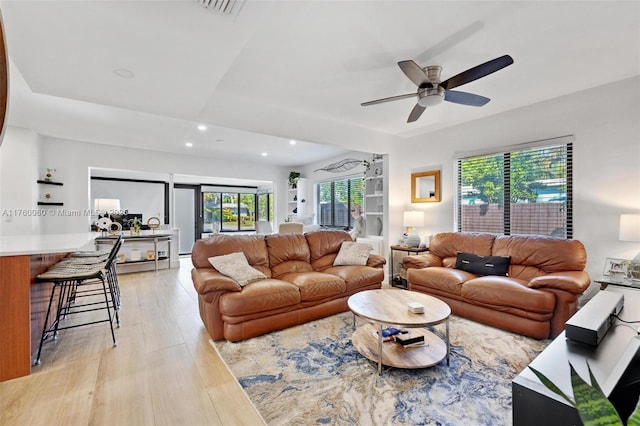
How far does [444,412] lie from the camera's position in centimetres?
175

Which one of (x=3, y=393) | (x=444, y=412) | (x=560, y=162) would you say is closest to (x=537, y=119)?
(x=560, y=162)

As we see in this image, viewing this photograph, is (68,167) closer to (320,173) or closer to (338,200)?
(320,173)

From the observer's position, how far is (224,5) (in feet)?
5.25

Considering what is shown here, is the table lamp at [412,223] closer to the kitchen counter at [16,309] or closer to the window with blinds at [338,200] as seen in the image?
the window with blinds at [338,200]

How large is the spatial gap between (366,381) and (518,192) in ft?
11.0

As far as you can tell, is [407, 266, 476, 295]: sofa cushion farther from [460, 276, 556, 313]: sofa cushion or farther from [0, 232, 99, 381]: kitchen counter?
[0, 232, 99, 381]: kitchen counter

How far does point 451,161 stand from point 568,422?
428cm

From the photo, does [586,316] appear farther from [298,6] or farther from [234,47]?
[234,47]

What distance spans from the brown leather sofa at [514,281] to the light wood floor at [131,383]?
8.26ft

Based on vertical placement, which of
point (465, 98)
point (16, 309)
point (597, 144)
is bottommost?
point (16, 309)

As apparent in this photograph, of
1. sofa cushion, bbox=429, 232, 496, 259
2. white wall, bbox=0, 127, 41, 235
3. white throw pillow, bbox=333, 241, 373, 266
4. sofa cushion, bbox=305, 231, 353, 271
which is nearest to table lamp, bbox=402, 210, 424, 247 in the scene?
sofa cushion, bbox=429, 232, 496, 259

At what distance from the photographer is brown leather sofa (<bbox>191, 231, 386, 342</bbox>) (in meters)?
2.66

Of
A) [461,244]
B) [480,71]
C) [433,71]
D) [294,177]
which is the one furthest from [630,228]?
[294,177]

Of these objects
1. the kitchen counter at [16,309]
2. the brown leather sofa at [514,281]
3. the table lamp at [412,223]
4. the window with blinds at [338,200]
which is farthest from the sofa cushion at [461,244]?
the kitchen counter at [16,309]
